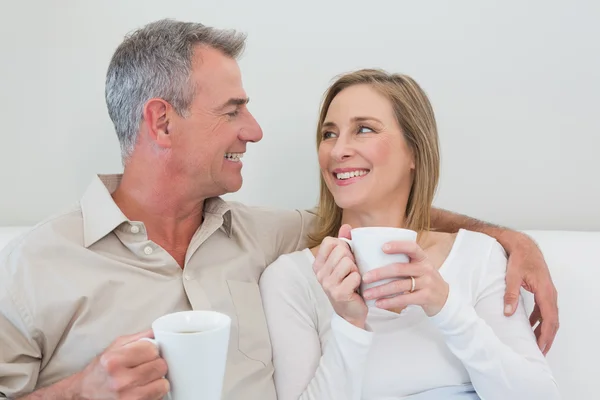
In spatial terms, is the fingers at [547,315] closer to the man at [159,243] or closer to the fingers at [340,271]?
the man at [159,243]

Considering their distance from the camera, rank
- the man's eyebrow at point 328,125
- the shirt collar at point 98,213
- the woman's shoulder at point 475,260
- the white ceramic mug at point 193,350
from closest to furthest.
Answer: the white ceramic mug at point 193,350 → the shirt collar at point 98,213 → the woman's shoulder at point 475,260 → the man's eyebrow at point 328,125

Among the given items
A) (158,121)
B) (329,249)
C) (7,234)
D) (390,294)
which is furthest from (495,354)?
(7,234)

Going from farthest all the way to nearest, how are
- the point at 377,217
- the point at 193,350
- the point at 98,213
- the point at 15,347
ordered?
the point at 377,217 → the point at 98,213 → the point at 15,347 → the point at 193,350

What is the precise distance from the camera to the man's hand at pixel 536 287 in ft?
4.08

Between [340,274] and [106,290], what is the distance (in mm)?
463

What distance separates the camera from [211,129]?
4.19ft

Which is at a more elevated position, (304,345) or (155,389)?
(155,389)

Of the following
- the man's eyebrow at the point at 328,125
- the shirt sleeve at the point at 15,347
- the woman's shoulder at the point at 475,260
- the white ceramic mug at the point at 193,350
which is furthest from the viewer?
the man's eyebrow at the point at 328,125

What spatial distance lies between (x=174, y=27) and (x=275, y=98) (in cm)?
48

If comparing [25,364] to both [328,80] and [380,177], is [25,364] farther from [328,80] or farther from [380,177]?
[328,80]

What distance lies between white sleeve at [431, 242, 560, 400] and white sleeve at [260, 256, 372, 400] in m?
0.16

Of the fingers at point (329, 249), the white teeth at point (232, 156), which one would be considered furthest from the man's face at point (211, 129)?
the fingers at point (329, 249)

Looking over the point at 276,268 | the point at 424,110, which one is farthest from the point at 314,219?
the point at 424,110

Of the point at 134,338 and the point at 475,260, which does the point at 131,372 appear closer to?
the point at 134,338
